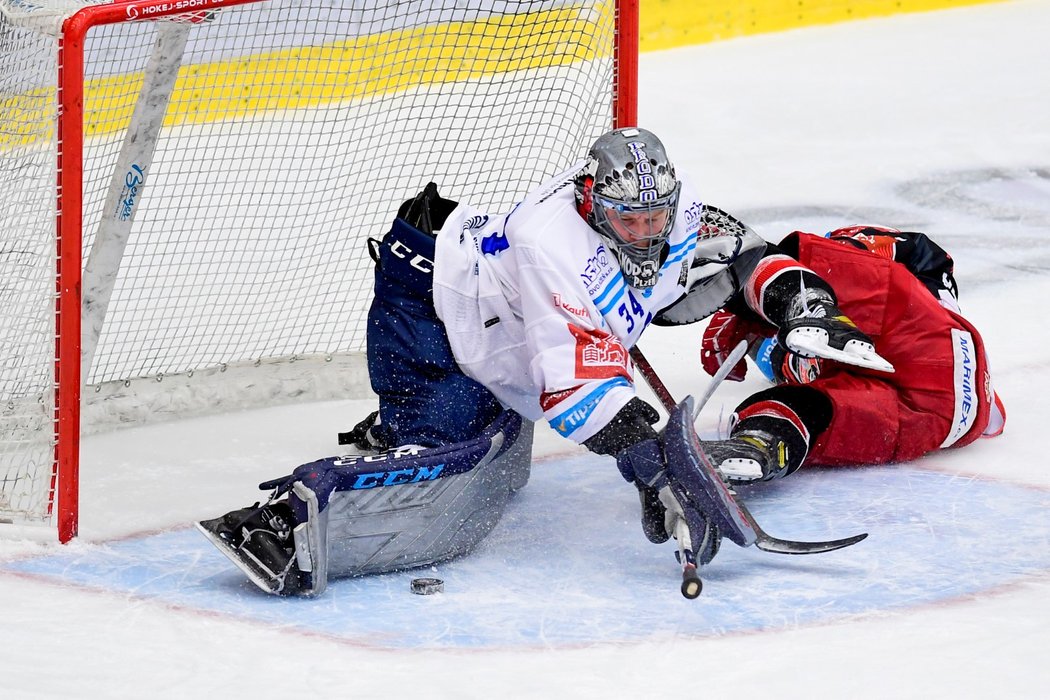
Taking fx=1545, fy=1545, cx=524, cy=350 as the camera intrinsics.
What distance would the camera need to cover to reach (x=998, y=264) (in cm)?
543

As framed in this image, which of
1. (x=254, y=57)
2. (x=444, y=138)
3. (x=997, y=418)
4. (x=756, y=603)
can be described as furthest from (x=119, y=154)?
(x=997, y=418)

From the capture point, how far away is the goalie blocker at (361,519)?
3004mm

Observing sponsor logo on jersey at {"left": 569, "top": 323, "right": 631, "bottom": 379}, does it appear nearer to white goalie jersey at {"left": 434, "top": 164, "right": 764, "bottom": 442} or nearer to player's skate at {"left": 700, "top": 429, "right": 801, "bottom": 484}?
white goalie jersey at {"left": 434, "top": 164, "right": 764, "bottom": 442}

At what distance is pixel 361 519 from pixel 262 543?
20 centimetres

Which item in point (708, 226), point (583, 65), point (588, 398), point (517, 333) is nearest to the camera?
point (588, 398)

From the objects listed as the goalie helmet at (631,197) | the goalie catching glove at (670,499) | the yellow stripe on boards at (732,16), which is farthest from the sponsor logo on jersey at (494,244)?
the yellow stripe on boards at (732,16)

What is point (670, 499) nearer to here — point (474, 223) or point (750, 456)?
point (750, 456)

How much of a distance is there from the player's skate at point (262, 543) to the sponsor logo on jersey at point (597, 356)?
0.65 metres

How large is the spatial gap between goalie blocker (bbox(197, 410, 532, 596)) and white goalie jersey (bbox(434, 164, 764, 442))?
0.22 m

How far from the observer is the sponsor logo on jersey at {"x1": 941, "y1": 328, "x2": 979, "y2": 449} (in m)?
3.75

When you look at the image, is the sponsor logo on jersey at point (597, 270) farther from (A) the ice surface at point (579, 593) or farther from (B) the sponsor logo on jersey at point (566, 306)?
(A) the ice surface at point (579, 593)

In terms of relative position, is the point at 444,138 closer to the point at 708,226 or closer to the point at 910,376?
the point at 708,226

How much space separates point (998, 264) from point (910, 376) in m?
1.82

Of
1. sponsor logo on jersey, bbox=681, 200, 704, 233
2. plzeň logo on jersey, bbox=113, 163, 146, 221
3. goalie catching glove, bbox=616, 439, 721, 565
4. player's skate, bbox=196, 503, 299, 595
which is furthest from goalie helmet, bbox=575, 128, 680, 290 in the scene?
plzeň logo on jersey, bbox=113, 163, 146, 221
